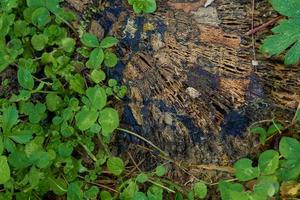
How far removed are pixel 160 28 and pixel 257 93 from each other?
47 cm

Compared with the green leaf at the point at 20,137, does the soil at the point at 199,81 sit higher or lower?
higher

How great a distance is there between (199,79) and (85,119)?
49 centimetres

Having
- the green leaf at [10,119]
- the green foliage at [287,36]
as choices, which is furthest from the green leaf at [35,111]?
the green foliage at [287,36]

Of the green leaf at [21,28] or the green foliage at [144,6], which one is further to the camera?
the green leaf at [21,28]

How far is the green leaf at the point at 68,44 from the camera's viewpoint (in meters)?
2.25

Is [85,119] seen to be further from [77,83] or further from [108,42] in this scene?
[108,42]

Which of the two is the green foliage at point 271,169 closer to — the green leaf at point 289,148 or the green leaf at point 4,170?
the green leaf at point 289,148

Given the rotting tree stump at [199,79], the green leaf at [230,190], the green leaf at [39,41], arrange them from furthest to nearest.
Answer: the green leaf at [39,41]
the rotting tree stump at [199,79]
the green leaf at [230,190]

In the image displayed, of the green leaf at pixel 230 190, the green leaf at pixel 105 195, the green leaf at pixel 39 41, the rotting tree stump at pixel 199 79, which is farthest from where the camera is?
the green leaf at pixel 39 41

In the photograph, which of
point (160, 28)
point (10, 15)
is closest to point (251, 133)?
point (160, 28)

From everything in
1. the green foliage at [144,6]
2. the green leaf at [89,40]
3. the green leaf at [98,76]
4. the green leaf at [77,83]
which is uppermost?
the green foliage at [144,6]

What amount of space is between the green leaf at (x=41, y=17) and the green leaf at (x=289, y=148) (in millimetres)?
1116

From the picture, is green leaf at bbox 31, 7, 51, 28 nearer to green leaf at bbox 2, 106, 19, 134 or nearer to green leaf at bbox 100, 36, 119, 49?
green leaf at bbox 100, 36, 119, 49

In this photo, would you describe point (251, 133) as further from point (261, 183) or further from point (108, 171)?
point (108, 171)
